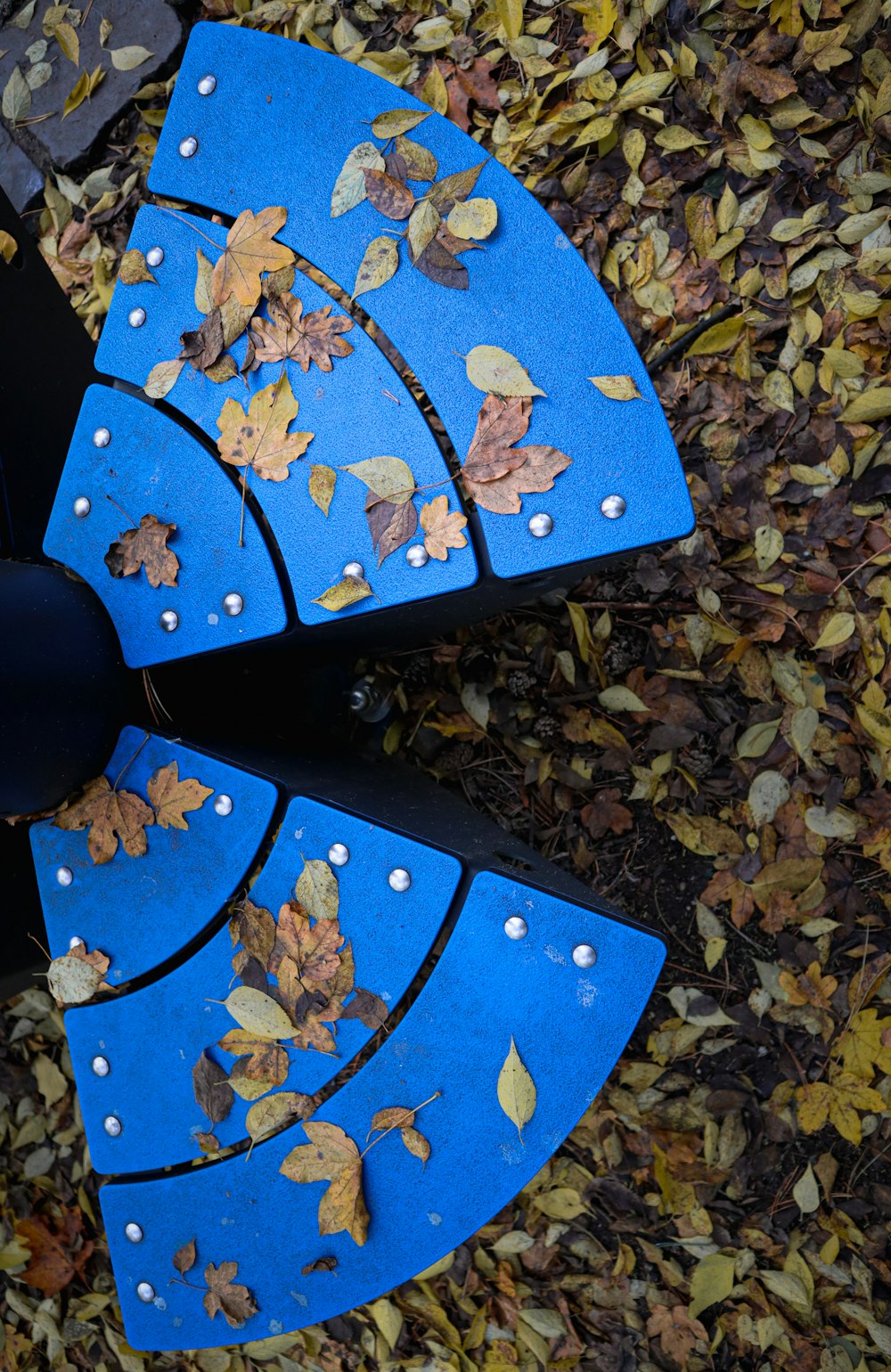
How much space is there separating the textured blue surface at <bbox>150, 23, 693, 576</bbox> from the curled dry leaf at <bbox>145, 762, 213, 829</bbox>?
539 mm

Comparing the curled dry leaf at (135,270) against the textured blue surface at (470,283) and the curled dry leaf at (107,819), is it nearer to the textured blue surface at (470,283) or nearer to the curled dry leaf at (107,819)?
the textured blue surface at (470,283)

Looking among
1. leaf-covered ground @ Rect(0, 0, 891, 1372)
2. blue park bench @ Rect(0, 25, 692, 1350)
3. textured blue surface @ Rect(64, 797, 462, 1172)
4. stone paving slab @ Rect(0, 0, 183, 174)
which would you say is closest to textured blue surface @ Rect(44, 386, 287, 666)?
blue park bench @ Rect(0, 25, 692, 1350)

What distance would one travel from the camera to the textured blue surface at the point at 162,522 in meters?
1.38

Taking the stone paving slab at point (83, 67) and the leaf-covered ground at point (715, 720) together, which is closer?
the leaf-covered ground at point (715, 720)

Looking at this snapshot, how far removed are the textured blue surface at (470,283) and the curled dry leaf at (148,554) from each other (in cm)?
43

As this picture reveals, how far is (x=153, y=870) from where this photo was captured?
1.43 m

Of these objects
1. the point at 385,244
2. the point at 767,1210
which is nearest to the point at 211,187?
the point at 385,244

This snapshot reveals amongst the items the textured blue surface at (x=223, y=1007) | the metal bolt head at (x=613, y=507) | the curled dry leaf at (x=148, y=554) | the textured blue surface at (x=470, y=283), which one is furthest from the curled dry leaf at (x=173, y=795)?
the metal bolt head at (x=613, y=507)

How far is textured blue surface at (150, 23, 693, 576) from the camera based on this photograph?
1.27 metres

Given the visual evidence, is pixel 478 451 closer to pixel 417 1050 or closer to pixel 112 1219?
pixel 417 1050

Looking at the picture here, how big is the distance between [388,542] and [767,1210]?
150 cm

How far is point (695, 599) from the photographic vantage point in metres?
1.93

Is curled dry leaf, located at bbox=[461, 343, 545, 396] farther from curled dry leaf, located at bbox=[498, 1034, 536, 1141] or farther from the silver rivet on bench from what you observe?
curled dry leaf, located at bbox=[498, 1034, 536, 1141]

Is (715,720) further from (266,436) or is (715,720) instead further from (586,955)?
(266,436)
